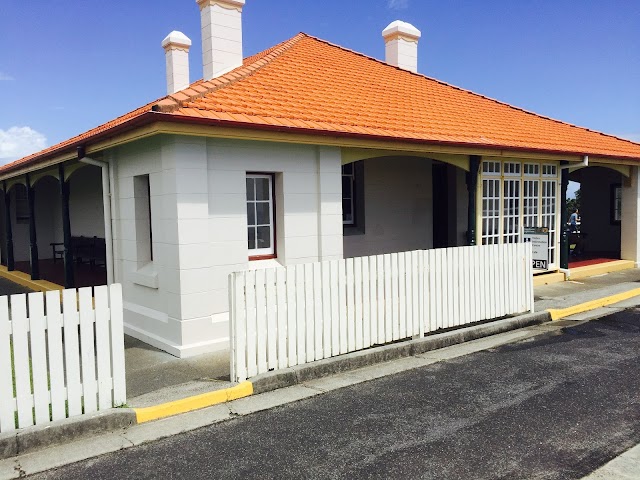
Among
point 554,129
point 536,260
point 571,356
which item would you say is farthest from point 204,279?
point 554,129

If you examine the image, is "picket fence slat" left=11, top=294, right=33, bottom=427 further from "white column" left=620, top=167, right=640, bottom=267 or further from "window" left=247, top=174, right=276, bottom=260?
"white column" left=620, top=167, right=640, bottom=267

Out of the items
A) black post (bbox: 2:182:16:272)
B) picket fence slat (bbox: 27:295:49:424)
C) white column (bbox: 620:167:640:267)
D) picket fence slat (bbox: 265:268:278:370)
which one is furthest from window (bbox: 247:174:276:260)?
white column (bbox: 620:167:640:267)

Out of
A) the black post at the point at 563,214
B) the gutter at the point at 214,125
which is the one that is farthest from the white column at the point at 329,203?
the black post at the point at 563,214

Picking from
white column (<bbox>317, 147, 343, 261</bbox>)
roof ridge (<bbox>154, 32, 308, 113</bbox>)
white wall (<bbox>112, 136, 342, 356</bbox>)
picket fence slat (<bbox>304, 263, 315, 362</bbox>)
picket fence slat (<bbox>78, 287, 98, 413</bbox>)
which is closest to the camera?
picket fence slat (<bbox>78, 287, 98, 413</bbox>)

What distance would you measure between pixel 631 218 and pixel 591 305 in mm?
6356

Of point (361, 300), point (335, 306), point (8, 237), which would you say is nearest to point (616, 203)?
point (361, 300)

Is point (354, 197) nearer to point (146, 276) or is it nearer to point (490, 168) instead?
point (490, 168)

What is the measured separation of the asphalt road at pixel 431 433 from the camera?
3.87 metres

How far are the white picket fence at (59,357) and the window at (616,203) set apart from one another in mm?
17546

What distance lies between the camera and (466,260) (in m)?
7.83

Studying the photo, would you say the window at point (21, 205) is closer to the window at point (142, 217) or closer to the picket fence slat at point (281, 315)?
the window at point (142, 217)

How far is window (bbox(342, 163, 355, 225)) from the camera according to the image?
1180 centimetres

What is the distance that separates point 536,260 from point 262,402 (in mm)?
8591

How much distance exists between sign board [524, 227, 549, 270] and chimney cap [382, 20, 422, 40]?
7.07 m
